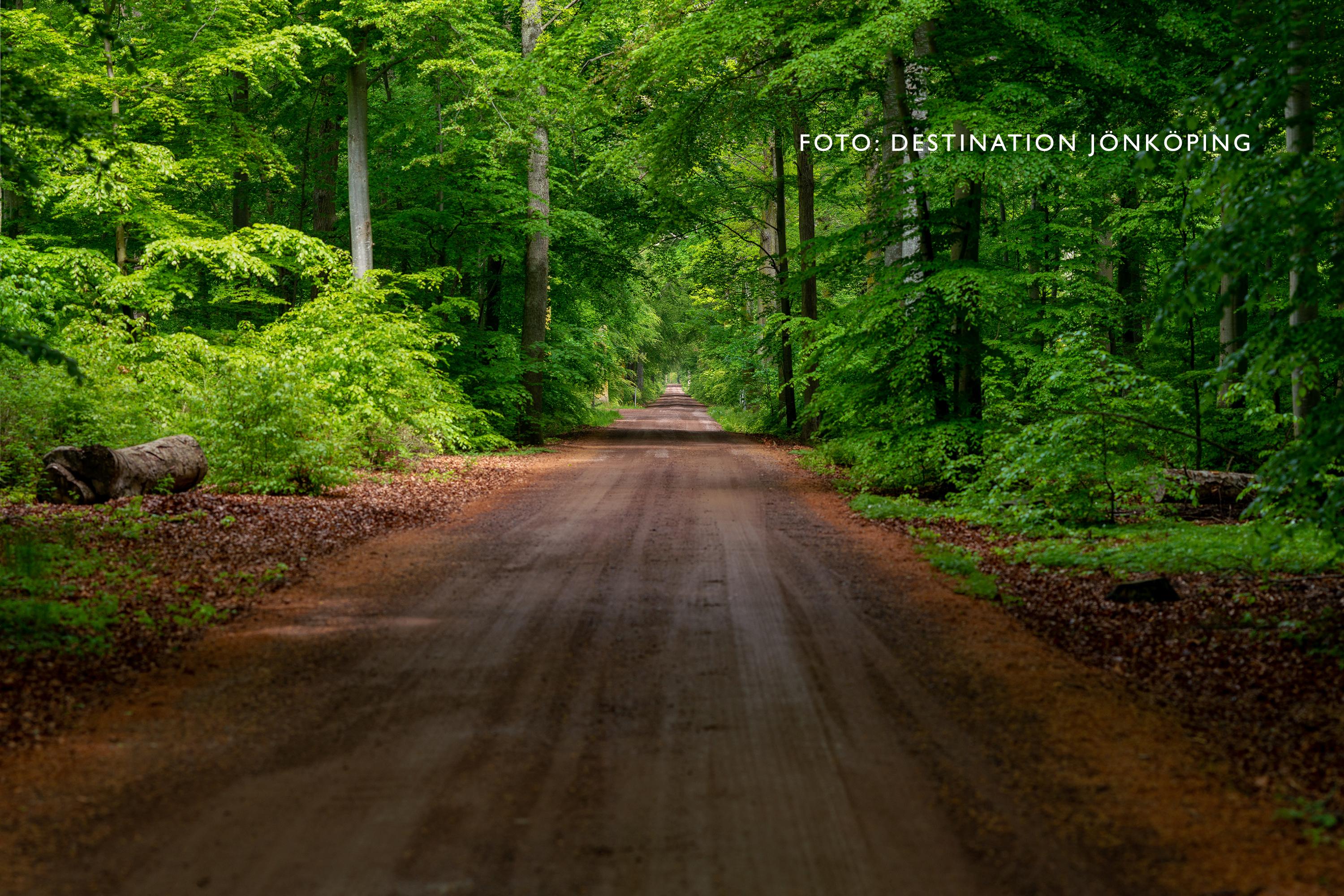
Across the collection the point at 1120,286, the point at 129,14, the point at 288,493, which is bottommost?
the point at 288,493

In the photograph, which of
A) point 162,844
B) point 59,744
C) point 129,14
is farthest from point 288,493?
point 129,14

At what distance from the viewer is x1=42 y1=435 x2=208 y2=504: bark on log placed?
A: 433 inches

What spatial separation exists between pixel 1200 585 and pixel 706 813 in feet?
19.5

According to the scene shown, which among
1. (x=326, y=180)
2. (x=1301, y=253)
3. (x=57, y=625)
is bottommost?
(x=57, y=625)

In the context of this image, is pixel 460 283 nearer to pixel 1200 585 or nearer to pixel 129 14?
pixel 129 14

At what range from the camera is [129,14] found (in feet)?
61.3

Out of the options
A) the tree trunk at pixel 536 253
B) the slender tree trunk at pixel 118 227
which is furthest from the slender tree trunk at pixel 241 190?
the tree trunk at pixel 536 253

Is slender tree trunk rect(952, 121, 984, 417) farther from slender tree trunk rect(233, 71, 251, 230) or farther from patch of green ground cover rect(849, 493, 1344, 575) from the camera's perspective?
slender tree trunk rect(233, 71, 251, 230)

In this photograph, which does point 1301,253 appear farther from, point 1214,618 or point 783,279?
point 783,279

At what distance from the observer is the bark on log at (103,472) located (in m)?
11.0

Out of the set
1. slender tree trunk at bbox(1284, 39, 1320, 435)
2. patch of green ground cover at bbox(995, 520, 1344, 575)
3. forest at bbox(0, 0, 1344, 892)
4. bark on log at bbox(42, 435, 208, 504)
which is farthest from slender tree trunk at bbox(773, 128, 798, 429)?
slender tree trunk at bbox(1284, 39, 1320, 435)

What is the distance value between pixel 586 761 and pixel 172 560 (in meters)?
5.88

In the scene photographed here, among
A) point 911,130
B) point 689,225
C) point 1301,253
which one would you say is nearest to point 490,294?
point 689,225

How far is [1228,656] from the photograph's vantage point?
234 inches
